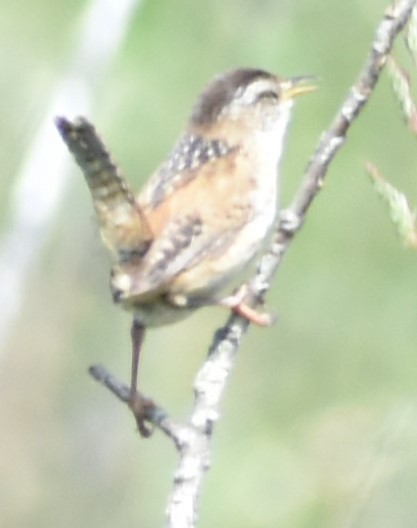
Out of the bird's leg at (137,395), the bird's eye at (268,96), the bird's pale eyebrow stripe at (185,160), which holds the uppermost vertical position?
the bird's eye at (268,96)

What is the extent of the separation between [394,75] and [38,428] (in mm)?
4842

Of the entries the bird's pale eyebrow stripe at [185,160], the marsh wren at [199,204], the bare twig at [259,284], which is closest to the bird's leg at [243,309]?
the marsh wren at [199,204]

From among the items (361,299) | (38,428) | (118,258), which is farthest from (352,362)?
(118,258)

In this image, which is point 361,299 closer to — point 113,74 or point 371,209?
point 371,209

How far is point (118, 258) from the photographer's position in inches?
167

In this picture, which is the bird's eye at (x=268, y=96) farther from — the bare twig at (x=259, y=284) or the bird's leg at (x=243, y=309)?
the bare twig at (x=259, y=284)

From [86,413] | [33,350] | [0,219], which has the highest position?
[0,219]

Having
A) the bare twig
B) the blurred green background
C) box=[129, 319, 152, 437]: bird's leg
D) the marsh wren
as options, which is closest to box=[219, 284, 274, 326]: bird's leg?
the marsh wren

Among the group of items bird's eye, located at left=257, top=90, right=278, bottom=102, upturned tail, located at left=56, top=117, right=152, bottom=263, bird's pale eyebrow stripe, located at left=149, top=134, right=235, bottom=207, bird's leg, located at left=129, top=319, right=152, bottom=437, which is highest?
bird's eye, located at left=257, top=90, right=278, bottom=102

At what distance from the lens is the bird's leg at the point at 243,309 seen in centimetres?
383

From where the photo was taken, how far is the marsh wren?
13.4 feet

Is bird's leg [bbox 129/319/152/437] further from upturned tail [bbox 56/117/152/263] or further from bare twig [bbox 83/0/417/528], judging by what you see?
bare twig [bbox 83/0/417/528]

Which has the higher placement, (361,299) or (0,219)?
(0,219)

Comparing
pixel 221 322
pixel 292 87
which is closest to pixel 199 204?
pixel 292 87
